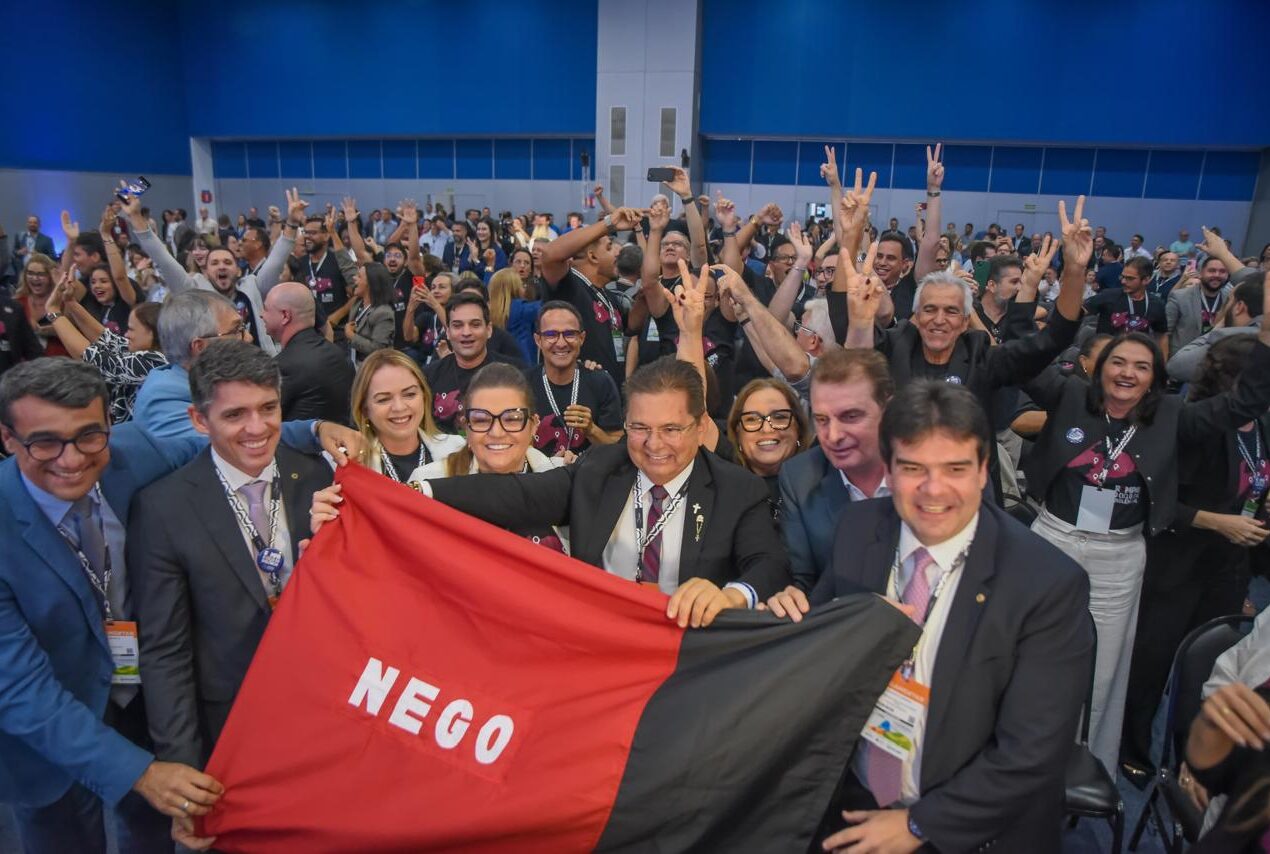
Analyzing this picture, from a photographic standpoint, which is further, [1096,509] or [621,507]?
[1096,509]

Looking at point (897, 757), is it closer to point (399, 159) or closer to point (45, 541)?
point (45, 541)

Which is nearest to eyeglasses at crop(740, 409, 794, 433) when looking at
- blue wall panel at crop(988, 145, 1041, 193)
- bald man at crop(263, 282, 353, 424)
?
bald man at crop(263, 282, 353, 424)

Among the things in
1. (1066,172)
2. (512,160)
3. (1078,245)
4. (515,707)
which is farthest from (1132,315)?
(512,160)

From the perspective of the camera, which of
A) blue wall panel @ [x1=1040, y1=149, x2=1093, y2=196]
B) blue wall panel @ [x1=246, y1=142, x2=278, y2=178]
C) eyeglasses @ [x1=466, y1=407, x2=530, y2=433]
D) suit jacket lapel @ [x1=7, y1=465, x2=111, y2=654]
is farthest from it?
blue wall panel @ [x1=246, y1=142, x2=278, y2=178]

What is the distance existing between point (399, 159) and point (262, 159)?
14.6ft

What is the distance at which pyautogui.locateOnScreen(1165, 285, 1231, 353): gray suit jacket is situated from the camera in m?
6.50

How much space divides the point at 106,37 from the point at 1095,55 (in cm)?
2397

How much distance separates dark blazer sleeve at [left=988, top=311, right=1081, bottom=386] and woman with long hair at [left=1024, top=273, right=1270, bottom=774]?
0.63ft

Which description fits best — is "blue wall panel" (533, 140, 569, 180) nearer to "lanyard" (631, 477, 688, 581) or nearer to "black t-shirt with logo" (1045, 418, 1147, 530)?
"black t-shirt with logo" (1045, 418, 1147, 530)

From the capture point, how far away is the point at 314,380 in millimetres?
3900

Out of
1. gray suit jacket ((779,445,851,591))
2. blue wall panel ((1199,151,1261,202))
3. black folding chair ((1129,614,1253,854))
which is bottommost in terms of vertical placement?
black folding chair ((1129,614,1253,854))

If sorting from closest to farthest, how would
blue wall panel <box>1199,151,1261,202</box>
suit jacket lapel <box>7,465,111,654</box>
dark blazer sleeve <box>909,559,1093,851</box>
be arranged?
dark blazer sleeve <box>909,559,1093,851</box> < suit jacket lapel <box>7,465,111,654</box> < blue wall panel <box>1199,151,1261,202</box>

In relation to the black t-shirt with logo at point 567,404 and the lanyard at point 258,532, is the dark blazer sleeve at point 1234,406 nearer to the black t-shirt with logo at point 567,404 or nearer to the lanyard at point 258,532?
the black t-shirt with logo at point 567,404

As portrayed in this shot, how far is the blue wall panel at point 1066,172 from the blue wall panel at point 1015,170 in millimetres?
231
